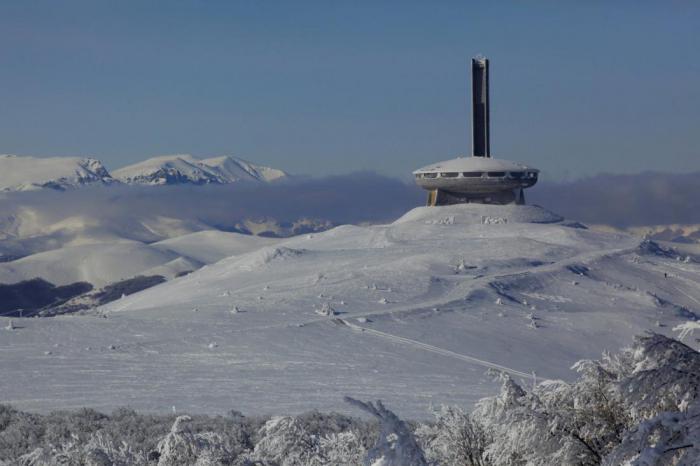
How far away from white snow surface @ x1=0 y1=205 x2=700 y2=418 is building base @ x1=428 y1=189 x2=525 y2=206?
5.24 meters

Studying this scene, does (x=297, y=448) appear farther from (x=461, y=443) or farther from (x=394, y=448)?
(x=394, y=448)

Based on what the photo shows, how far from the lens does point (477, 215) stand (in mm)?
74062

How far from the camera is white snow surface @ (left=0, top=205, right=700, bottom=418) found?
30188mm

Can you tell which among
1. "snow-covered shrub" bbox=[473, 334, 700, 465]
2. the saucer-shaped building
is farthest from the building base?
"snow-covered shrub" bbox=[473, 334, 700, 465]

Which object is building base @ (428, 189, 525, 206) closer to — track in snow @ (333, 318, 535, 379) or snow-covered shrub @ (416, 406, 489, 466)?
track in snow @ (333, 318, 535, 379)

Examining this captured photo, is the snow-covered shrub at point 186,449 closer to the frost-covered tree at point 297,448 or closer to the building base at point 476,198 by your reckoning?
the frost-covered tree at point 297,448

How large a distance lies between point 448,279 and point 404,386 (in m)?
22.2

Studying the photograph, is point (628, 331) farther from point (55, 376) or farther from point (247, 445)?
point (247, 445)

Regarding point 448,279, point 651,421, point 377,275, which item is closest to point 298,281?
point 377,275

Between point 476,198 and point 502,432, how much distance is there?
6738 centimetres

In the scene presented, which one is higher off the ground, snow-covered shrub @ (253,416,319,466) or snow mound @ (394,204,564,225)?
snow mound @ (394,204,564,225)

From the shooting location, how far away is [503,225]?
235 ft

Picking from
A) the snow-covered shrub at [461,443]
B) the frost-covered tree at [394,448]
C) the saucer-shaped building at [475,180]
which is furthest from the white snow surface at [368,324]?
the frost-covered tree at [394,448]

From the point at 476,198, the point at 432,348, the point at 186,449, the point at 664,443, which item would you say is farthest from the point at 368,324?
the point at 476,198
